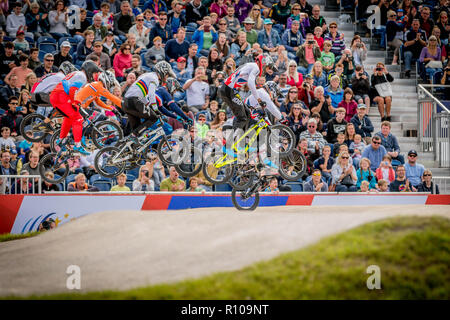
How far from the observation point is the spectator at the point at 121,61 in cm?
1914

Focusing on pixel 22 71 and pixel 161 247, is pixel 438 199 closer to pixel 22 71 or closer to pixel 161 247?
pixel 161 247

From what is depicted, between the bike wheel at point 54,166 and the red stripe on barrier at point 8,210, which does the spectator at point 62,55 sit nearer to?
the bike wheel at point 54,166

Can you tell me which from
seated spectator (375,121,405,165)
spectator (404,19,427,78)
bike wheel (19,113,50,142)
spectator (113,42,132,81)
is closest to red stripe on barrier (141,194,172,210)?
bike wheel (19,113,50,142)

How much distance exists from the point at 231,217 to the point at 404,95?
11598mm

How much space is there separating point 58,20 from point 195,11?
453cm

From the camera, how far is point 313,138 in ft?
59.4

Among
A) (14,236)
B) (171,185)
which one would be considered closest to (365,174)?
(171,185)

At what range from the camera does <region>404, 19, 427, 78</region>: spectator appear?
→ 23.6 metres

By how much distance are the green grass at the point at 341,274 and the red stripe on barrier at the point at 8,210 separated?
16.7 ft

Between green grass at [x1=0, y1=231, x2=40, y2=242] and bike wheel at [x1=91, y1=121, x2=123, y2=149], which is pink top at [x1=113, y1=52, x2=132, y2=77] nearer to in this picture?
bike wheel at [x1=91, y1=121, x2=123, y2=149]

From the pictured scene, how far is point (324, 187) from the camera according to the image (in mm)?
17484

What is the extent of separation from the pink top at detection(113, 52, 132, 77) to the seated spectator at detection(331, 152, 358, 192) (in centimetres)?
670
